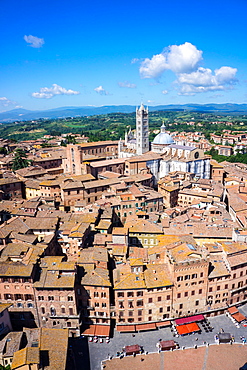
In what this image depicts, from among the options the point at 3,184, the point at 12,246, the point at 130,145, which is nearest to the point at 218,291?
the point at 12,246

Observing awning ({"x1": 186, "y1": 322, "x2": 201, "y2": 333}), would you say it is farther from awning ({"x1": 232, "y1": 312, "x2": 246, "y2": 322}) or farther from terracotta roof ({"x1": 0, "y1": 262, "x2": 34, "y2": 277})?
terracotta roof ({"x1": 0, "y1": 262, "x2": 34, "y2": 277})

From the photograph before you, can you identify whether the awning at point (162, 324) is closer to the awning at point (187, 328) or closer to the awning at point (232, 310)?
the awning at point (187, 328)

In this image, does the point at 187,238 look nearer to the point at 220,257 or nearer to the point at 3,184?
the point at 220,257

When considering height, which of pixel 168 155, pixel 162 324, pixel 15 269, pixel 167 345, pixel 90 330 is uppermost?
pixel 168 155

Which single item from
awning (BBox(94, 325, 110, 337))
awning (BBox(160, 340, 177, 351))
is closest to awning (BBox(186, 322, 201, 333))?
awning (BBox(160, 340, 177, 351))

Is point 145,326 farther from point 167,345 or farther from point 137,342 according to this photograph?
point 167,345

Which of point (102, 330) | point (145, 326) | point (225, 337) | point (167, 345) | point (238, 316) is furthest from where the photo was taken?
point (238, 316)

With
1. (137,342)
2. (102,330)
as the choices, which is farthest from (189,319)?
(102,330)
